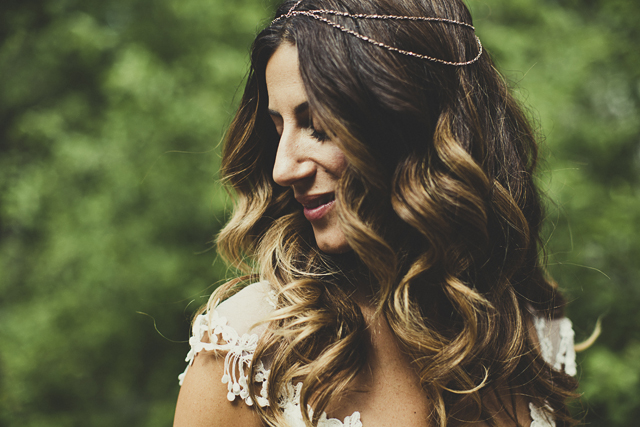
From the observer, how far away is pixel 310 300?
157 cm

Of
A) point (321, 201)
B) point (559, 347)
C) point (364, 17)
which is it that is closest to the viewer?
point (364, 17)

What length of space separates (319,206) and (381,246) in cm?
24

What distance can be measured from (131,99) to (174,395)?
84.7 inches

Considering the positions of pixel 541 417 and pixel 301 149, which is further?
pixel 541 417

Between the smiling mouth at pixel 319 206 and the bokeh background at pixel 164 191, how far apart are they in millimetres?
1409

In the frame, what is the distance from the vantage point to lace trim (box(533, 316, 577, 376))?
6.43ft

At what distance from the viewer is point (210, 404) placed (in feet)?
4.73

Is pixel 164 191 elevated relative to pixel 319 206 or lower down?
lower down

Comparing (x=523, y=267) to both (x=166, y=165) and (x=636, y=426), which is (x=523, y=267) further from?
(x=166, y=165)

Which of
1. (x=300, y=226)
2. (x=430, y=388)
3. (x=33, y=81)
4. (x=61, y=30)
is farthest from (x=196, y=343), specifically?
(x=33, y=81)

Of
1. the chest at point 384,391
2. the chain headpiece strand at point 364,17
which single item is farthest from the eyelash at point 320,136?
the chest at point 384,391

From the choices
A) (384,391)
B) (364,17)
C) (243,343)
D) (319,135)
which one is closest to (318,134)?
(319,135)

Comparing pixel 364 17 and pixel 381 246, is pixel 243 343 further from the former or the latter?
pixel 364 17

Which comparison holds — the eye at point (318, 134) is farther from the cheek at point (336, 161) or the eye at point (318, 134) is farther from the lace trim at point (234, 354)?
the lace trim at point (234, 354)
